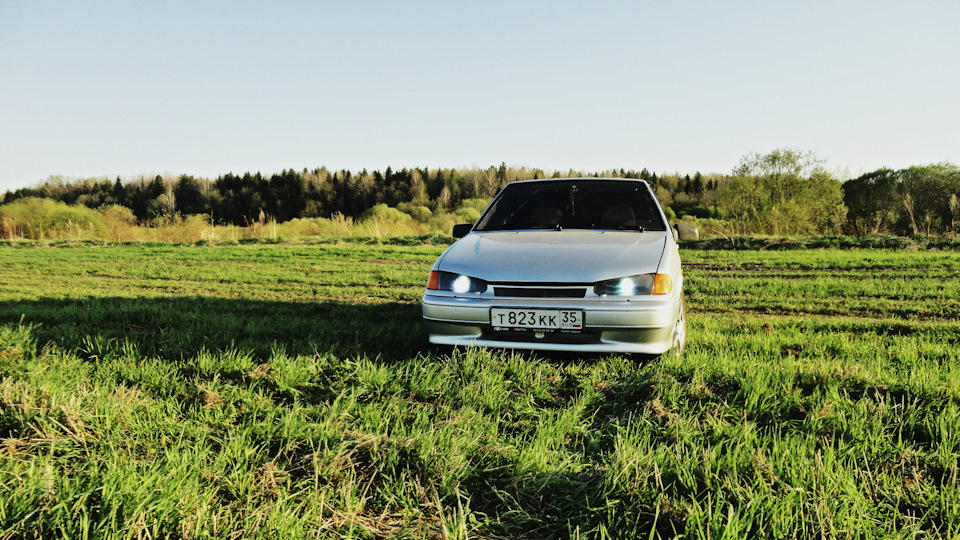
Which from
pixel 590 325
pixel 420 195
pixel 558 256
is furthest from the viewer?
pixel 420 195

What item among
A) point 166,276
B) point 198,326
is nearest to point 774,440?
point 198,326

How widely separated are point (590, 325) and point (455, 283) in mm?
989

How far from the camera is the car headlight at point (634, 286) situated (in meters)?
3.67

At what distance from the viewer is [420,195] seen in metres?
55.6

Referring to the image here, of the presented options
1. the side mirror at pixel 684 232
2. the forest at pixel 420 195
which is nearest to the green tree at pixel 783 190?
the forest at pixel 420 195

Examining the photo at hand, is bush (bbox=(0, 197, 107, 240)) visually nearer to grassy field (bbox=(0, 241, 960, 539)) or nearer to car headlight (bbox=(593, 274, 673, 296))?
grassy field (bbox=(0, 241, 960, 539))

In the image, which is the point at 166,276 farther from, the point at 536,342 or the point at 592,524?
the point at 592,524

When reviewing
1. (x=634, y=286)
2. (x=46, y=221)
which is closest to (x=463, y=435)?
(x=634, y=286)

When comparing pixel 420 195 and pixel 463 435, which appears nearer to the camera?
pixel 463 435

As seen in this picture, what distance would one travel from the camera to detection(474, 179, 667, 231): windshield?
4.94 metres

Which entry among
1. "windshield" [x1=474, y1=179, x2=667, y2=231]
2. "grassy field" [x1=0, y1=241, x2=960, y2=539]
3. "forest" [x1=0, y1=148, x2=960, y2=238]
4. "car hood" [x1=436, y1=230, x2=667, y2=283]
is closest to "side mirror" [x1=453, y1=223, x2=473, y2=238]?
"windshield" [x1=474, y1=179, x2=667, y2=231]

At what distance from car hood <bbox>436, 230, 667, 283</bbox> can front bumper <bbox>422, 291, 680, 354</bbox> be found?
0.17 meters

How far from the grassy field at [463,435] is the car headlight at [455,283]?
18.6 inches

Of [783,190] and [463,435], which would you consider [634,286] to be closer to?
[463,435]
